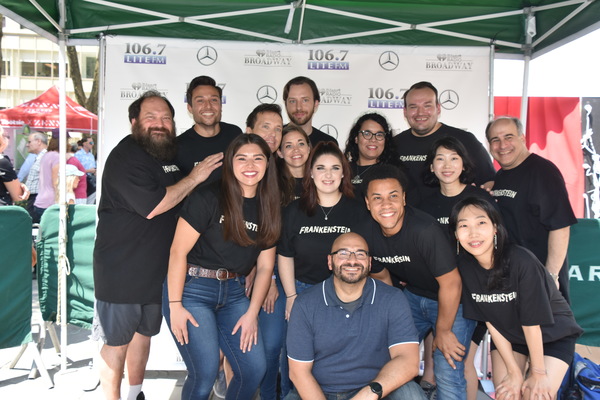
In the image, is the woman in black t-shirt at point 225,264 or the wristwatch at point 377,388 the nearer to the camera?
the wristwatch at point 377,388

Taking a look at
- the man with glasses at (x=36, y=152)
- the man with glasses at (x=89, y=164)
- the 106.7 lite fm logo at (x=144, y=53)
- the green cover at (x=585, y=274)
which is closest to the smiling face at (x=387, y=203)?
the green cover at (x=585, y=274)

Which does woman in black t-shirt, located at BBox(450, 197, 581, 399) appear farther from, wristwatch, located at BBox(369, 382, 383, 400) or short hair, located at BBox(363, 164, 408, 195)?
wristwatch, located at BBox(369, 382, 383, 400)

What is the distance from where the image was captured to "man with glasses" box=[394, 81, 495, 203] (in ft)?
11.6

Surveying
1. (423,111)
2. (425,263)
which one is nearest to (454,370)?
(425,263)

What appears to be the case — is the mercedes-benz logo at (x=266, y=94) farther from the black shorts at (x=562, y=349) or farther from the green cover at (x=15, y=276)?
the black shorts at (x=562, y=349)

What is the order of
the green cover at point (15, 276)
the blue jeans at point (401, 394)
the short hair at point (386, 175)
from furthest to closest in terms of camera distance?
1. the green cover at point (15, 276)
2. the short hair at point (386, 175)
3. the blue jeans at point (401, 394)

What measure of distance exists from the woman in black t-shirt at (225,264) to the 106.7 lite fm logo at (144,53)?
202 centimetres

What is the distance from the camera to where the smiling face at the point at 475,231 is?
2611 mm

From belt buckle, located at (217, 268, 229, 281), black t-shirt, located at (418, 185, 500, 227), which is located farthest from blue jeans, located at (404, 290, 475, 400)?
belt buckle, located at (217, 268, 229, 281)

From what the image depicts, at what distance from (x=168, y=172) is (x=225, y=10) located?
172 centimetres

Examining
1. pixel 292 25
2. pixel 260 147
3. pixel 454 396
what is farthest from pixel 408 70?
pixel 454 396

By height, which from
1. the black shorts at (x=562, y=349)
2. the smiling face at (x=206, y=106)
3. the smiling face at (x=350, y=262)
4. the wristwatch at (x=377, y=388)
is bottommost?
the wristwatch at (x=377, y=388)

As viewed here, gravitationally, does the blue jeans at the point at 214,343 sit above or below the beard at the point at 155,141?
below

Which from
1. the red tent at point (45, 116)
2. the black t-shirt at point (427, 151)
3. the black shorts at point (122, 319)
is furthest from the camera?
the red tent at point (45, 116)
